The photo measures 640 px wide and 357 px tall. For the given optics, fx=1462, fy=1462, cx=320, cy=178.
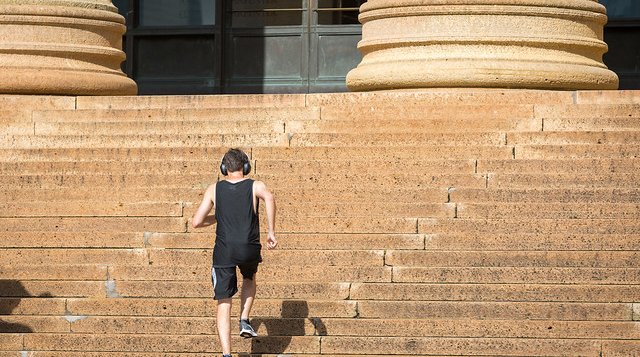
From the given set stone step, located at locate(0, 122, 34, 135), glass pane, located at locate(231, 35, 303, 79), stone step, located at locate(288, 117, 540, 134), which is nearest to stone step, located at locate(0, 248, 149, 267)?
stone step, located at locate(288, 117, 540, 134)

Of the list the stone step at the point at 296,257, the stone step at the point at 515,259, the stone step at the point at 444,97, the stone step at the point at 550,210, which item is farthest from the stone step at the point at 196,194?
the stone step at the point at 444,97

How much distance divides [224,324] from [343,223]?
2349mm

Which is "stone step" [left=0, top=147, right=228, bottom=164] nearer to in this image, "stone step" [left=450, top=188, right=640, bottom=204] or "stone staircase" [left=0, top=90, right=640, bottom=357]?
"stone staircase" [left=0, top=90, right=640, bottom=357]

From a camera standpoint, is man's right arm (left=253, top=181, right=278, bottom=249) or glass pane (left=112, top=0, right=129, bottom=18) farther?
glass pane (left=112, top=0, right=129, bottom=18)

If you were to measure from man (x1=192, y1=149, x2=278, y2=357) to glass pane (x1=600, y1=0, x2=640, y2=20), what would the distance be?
36.4ft

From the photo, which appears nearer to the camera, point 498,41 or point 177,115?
point 177,115

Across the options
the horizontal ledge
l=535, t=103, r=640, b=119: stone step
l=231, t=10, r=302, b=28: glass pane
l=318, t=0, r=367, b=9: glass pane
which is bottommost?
l=535, t=103, r=640, b=119: stone step

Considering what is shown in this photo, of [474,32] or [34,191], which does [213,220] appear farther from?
[474,32]

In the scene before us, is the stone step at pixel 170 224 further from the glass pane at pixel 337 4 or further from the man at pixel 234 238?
the glass pane at pixel 337 4

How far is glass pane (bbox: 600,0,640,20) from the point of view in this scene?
65.2 feet

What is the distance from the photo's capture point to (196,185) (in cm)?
1284

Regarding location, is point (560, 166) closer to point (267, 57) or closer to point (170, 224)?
point (170, 224)

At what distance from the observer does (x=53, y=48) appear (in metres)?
15.6

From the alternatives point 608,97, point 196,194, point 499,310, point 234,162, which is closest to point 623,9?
point 608,97
